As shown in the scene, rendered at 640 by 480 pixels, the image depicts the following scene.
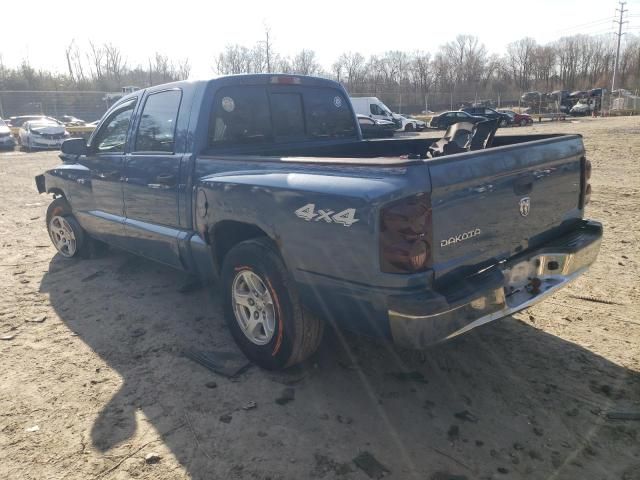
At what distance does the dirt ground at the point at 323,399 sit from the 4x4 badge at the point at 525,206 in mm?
1096

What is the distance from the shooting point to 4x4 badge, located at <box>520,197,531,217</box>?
9.64 feet

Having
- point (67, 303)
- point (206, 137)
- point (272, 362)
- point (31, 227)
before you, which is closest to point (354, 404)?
point (272, 362)

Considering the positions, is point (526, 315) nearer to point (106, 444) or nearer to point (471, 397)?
point (471, 397)

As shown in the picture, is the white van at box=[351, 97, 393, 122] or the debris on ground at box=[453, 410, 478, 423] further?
the white van at box=[351, 97, 393, 122]

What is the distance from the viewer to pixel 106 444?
8.98ft

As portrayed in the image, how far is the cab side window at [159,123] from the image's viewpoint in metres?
4.04

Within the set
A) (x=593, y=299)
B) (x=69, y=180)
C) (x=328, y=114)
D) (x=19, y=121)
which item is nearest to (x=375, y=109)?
(x=19, y=121)

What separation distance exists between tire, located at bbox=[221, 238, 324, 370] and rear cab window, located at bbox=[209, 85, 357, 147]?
1109 millimetres

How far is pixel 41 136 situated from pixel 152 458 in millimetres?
24114

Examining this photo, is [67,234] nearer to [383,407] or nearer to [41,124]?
[383,407]

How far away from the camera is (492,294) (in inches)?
105

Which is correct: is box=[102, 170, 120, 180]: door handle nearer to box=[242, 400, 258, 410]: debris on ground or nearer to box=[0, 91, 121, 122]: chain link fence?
box=[242, 400, 258, 410]: debris on ground

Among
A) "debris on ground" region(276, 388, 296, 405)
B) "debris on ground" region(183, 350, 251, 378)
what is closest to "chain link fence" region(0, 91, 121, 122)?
"debris on ground" region(183, 350, 251, 378)

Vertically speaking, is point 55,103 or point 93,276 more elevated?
point 55,103
